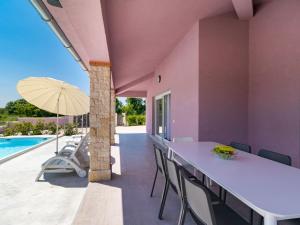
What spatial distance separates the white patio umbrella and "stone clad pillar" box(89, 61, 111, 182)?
3.91ft

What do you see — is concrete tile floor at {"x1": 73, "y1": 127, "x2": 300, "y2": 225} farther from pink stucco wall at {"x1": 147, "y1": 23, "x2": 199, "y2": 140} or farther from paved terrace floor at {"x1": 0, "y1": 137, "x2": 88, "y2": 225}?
pink stucco wall at {"x1": 147, "y1": 23, "x2": 199, "y2": 140}

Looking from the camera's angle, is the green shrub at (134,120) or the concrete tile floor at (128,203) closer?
the concrete tile floor at (128,203)

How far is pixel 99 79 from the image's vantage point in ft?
12.9

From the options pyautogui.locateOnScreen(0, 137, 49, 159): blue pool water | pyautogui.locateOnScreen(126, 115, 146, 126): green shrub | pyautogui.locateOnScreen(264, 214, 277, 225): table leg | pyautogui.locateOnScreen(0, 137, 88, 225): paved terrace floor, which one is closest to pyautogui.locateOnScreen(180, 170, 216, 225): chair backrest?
pyautogui.locateOnScreen(264, 214, 277, 225): table leg

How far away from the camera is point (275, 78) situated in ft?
12.1

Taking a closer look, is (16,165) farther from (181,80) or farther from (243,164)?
(243,164)

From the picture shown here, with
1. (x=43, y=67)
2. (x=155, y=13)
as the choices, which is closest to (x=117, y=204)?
(x=155, y=13)

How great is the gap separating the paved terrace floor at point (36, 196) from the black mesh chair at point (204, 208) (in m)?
1.84

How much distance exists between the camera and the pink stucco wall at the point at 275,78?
10.9ft

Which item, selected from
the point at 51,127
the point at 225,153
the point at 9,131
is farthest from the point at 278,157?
the point at 9,131

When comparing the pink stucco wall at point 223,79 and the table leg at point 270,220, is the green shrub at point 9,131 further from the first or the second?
the table leg at point 270,220

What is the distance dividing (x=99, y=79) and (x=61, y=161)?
2224 millimetres

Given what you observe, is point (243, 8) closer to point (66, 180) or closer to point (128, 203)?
point (128, 203)

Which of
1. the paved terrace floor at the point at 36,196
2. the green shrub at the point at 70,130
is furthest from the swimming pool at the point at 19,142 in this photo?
the paved terrace floor at the point at 36,196
